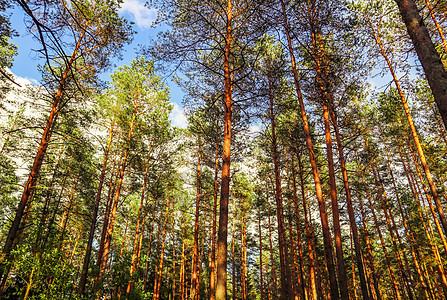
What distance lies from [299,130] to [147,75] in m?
9.81

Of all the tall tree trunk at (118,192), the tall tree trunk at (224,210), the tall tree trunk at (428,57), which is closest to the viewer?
the tall tree trunk at (428,57)

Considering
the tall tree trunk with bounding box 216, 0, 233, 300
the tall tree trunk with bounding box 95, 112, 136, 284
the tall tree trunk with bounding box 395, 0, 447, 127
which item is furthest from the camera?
the tall tree trunk with bounding box 95, 112, 136, 284

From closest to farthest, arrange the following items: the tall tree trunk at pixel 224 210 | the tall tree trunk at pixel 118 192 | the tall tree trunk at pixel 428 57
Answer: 1. the tall tree trunk at pixel 428 57
2. the tall tree trunk at pixel 224 210
3. the tall tree trunk at pixel 118 192

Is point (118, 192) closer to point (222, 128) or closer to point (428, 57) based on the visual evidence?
point (222, 128)

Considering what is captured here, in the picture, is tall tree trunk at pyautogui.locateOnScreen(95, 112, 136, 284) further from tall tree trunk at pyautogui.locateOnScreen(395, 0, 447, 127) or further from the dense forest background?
tall tree trunk at pyautogui.locateOnScreen(395, 0, 447, 127)

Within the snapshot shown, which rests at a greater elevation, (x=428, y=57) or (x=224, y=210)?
(x=428, y=57)

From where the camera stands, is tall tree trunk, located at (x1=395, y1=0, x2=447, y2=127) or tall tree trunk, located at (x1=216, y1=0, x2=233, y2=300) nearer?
tall tree trunk, located at (x1=395, y1=0, x2=447, y2=127)

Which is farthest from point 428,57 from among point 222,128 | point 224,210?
point 222,128

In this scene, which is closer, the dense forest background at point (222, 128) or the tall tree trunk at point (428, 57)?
the tall tree trunk at point (428, 57)

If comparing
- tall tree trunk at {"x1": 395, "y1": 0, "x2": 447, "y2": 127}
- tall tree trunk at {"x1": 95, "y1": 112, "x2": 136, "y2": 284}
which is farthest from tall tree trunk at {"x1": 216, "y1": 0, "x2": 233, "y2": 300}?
tall tree trunk at {"x1": 95, "y1": 112, "x2": 136, "y2": 284}

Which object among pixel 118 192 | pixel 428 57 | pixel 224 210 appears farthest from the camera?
pixel 118 192

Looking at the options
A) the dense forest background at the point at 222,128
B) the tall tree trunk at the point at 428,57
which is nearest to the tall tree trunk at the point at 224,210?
the dense forest background at the point at 222,128

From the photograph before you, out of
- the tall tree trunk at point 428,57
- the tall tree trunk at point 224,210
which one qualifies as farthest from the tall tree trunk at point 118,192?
the tall tree trunk at point 428,57

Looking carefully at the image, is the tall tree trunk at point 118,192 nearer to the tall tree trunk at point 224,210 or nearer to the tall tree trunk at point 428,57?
the tall tree trunk at point 224,210
